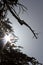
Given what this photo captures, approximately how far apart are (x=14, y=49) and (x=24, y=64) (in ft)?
3.00

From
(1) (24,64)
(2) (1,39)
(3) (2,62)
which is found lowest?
(3) (2,62)

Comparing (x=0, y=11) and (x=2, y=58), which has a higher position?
(x=0, y=11)

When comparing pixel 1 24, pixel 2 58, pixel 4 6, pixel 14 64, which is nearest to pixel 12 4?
pixel 4 6

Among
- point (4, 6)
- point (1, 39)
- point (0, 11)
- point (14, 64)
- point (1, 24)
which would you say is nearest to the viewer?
point (4, 6)

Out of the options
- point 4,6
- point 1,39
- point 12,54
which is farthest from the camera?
point 1,39

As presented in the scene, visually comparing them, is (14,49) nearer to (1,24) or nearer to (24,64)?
(24,64)

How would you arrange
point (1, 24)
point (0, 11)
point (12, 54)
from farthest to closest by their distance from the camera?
1. point (12, 54)
2. point (1, 24)
3. point (0, 11)

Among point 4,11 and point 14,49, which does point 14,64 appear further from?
point 4,11

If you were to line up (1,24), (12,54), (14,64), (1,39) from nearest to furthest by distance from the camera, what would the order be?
(1,24) → (14,64) → (12,54) → (1,39)

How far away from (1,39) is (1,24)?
1986 millimetres

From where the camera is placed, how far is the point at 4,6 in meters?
4.90

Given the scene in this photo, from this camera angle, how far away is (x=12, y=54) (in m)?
7.16

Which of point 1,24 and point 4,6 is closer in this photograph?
point 4,6

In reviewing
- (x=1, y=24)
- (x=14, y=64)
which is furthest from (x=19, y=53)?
(x=1, y=24)
